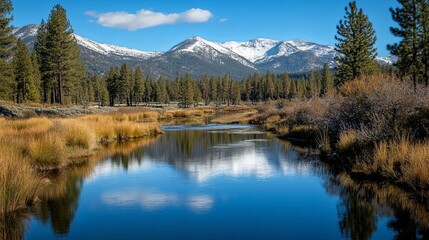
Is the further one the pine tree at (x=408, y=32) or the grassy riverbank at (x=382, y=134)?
the pine tree at (x=408, y=32)

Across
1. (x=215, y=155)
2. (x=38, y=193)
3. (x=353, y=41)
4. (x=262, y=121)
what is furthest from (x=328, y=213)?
(x=353, y=41)

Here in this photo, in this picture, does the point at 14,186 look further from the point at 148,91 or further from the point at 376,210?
the point at 148,91

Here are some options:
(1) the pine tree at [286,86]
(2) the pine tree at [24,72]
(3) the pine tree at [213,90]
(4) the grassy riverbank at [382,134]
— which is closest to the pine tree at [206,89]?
(3) the pine tree at [213,90]

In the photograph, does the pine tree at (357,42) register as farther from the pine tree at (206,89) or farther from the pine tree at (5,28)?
the pine tree at (206,89)

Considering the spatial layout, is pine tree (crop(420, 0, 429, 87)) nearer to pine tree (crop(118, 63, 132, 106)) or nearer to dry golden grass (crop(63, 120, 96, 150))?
dry golden grass (crop(63, 120, 96, 150))

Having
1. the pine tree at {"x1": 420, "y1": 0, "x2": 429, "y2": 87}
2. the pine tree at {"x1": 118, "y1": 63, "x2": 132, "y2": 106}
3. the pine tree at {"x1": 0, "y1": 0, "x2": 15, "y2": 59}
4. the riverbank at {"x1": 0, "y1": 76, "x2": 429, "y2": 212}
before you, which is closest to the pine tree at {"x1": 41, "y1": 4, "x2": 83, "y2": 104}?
the pine tree at {"x1": 0, "y1": 0, "x2": 15, "y2": 59}

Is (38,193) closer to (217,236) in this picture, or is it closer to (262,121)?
(217,236)

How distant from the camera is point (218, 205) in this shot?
11734 millimetres

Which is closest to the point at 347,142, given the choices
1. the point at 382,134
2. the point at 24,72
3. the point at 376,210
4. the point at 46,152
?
the point at 382,134

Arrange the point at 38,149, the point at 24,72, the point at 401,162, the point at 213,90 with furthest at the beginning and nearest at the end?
the point at 213,90 → the point at 24,72 → the point at 38,149 → the point at 401,162

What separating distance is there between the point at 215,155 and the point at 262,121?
27407 millimetres

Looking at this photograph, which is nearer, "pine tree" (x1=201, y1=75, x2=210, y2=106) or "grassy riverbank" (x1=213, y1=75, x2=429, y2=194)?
"grassy riverbank" (x1=213, y1=75, x2=429, y2=194)

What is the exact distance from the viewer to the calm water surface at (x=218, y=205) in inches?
373

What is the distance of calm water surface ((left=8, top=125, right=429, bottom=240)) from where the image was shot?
9.47m
